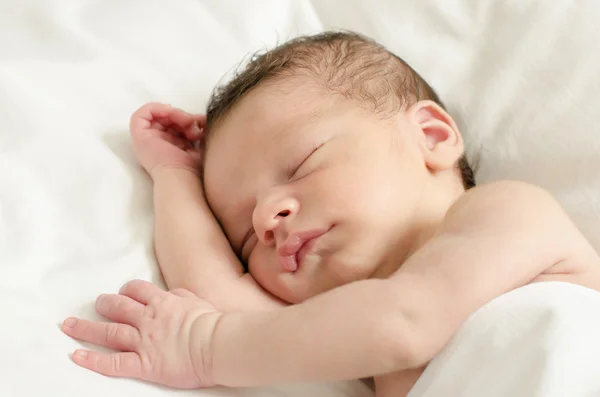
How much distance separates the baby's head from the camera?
91cm

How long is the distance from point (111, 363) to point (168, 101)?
570 mm

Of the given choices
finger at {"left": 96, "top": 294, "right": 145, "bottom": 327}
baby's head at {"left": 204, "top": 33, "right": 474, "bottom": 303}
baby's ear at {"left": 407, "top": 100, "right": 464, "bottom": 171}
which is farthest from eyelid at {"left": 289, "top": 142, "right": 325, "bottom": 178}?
finger at {"left": 96, "top": 294, "right": 145, "bottom": 327}

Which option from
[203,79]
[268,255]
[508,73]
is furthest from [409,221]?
[203,79]

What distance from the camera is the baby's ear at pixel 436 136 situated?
1012mm

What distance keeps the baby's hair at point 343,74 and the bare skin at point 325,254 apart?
0.03 metres

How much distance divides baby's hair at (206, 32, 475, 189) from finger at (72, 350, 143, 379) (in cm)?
40

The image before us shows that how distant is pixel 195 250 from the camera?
1.00m

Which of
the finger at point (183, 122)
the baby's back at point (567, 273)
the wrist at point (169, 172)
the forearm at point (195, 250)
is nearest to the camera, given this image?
the baby's back at point (567, 273)

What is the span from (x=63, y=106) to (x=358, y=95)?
1.55 ft

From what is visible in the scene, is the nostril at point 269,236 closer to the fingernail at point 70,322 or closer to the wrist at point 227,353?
the wrist at point 227,353

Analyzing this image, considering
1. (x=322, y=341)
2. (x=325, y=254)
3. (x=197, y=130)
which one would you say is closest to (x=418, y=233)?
(x=325, y=254)

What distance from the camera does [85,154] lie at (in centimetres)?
108

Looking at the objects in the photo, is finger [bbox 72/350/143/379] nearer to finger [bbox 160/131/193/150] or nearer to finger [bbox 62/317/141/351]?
finger [bbox 62/317/141/351]

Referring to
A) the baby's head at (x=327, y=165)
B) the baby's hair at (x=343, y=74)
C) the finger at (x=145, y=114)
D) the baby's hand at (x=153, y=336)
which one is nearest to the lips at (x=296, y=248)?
the baby's head at (x=327, y=165)
